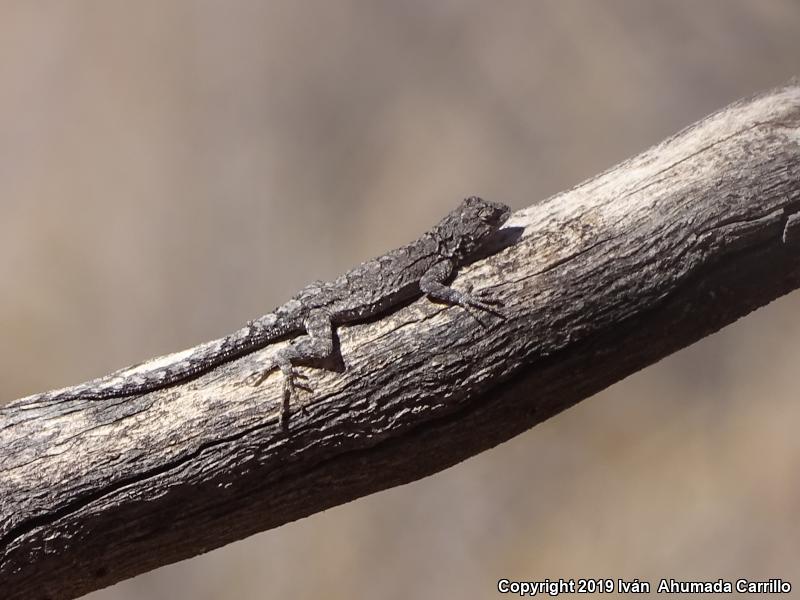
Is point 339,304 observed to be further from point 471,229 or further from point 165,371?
point 165,371

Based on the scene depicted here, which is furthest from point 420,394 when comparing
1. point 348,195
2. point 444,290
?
point 348,195

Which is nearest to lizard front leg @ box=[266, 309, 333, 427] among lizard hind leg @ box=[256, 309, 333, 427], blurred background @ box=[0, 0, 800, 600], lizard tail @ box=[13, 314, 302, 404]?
lizard hind leg @ box=[256, 309, 333, 427]

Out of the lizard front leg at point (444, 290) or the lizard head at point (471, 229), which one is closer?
the lizard front leg at point (444, 290)

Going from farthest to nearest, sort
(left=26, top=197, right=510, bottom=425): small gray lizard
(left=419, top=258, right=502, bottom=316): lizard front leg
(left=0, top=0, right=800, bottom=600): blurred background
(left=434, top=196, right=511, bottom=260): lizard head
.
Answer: (left=0, top=0, right=800, bottom=600): blurred background, (left=434, top=196, right=511, bottom=260): lizard head, (left=26, top=197, right=510, bottom=425): small gray lizard, (left=419, top=258, right=502, bottom=316): lizard front leg

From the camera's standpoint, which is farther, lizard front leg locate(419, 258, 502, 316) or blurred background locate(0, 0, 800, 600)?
blurred background locate(0, 0, 800, 600)

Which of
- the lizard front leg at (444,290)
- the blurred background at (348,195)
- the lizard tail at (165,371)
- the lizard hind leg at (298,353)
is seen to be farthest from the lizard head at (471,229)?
the blurred background at (348,195)

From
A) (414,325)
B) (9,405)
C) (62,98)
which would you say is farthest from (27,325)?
(414,325)

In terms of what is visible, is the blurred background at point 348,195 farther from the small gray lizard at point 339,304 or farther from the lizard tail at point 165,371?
the lizard tail at point 165,371

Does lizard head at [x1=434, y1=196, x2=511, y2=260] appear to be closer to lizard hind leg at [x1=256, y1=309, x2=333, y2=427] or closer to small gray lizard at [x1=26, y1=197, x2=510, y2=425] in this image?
small gray lizard at [x1=26, y1=197, x2=510, y2=425]
